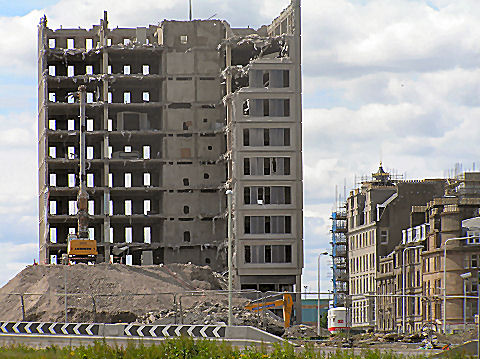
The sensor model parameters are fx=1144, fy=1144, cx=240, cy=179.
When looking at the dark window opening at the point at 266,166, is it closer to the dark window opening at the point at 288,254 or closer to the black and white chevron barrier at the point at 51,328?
the dark window opening at the point at 288,254

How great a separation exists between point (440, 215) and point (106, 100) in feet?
148

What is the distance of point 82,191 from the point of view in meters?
122

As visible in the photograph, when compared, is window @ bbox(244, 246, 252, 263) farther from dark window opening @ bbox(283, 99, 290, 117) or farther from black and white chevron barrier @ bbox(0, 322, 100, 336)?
black and white chevron barrier @ bbox(0, 322, 100, 336)

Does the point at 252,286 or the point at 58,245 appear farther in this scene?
the point at 58,245

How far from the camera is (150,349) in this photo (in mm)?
36375

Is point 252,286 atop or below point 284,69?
below

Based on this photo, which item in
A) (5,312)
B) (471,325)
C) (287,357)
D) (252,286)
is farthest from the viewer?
(252,286)

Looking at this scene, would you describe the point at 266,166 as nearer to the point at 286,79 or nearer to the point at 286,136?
the point at 286,136

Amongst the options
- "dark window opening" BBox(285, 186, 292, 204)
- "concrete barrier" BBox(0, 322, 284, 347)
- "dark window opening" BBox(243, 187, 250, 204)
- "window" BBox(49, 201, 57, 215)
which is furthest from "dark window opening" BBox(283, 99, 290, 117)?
"concrete barrier" BBox(0, 322, 284, 347)

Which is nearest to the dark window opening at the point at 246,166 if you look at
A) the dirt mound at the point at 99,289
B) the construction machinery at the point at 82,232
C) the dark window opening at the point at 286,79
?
the dark window opening at the point at 286,79

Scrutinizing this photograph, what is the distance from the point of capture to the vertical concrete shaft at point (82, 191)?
119m

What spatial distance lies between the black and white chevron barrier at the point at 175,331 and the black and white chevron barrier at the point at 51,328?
83.6 inches

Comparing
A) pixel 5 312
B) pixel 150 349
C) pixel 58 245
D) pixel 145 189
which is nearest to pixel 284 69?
pixel 145 189

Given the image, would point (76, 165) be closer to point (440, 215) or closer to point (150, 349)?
point (440, 215)
